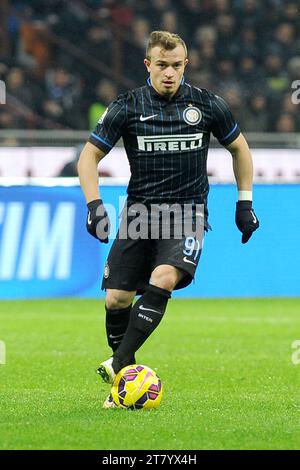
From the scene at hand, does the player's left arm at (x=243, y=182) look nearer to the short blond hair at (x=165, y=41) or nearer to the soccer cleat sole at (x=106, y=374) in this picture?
the short blond hair at (x=165, y=41)

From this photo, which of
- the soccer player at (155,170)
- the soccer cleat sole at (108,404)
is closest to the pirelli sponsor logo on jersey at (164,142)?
the soccer player at (155,170)

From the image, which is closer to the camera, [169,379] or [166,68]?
[166,68]

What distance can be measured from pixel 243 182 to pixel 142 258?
806 mm

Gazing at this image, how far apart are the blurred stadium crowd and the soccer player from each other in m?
11.6

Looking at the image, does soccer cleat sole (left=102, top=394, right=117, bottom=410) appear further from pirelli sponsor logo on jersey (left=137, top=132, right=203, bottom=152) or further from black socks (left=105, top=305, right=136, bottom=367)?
pirelli sponsor logo on jersey (left=137, top=132, right=203, bottom=152)

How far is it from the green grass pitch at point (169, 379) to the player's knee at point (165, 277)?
2.27 feet

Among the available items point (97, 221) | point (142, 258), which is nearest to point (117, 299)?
point (142, 258)

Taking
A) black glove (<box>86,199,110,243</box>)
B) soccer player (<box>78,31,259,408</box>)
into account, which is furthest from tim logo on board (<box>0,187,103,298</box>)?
black glove (<box>86,199,110,243</box>)

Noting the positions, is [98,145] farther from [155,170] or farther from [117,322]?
[117,322]

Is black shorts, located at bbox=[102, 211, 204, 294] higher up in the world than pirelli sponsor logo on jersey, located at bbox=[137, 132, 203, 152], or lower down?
lower down

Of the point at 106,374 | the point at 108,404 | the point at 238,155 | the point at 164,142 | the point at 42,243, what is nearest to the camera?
the point at 108,404

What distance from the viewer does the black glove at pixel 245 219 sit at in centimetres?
669

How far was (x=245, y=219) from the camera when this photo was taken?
676 cm

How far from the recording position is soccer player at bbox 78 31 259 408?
6.43 meters
